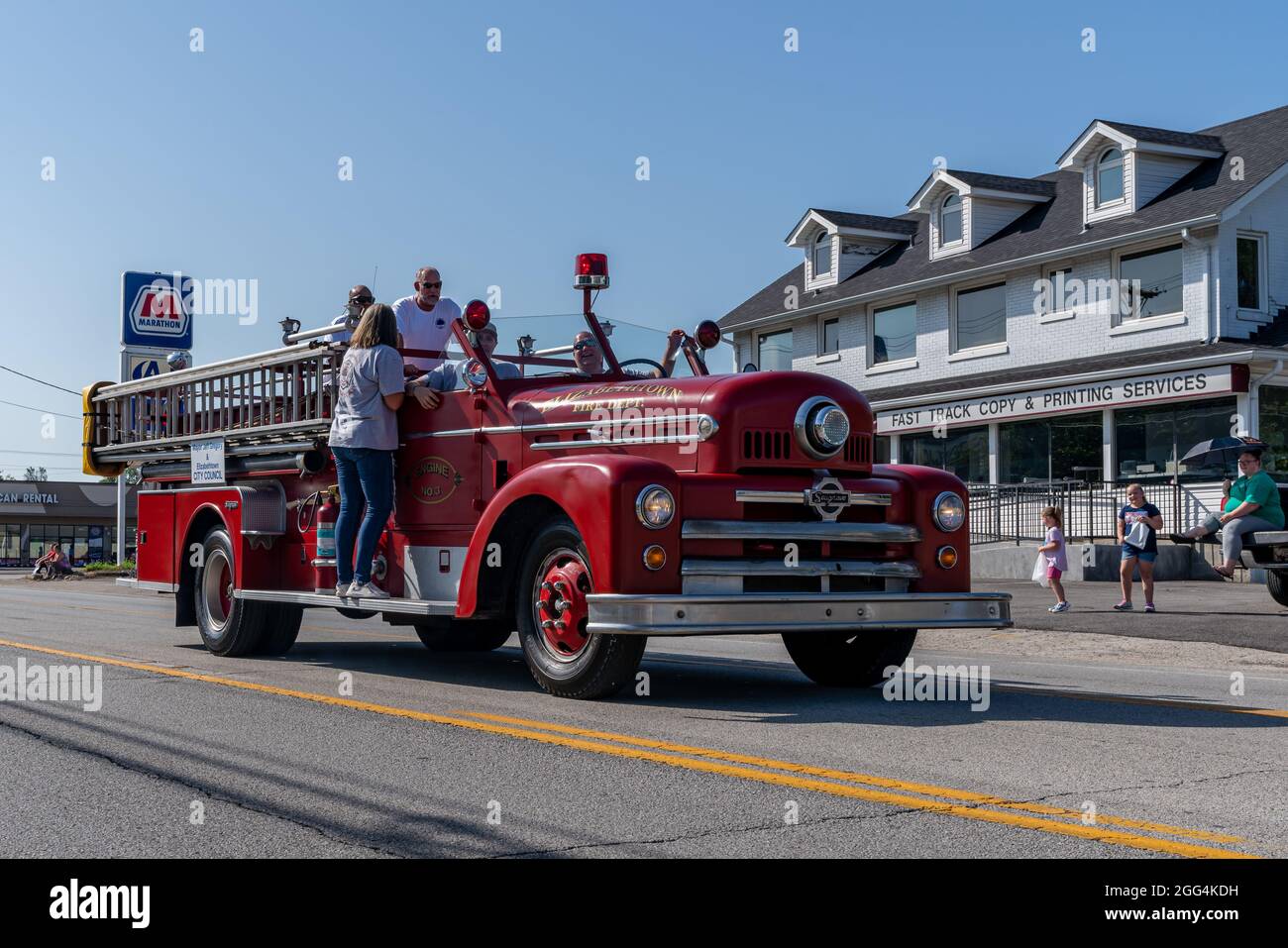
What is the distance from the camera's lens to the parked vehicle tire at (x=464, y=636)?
1140 centimetres

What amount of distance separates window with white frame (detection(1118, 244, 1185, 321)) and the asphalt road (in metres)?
19.5

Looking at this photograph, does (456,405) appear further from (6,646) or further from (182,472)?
(6,646)

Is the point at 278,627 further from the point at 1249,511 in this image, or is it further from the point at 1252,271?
the point at 1252,271

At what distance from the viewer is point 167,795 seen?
17.8 feet

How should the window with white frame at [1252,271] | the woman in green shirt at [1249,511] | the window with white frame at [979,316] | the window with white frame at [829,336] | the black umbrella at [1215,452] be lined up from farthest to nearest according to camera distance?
the window with white frame at [829,336] → the window with white frame at [979,316] → the window with white frame at [1252,271] → the black umbrella at [1215,452] → the woman in green shirt at [1249,511]

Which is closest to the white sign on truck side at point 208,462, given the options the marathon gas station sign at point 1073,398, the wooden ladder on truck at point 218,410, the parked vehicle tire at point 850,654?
the wooden ladder on truck at point 218,410

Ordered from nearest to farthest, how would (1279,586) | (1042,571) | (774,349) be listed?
(1279,586) < (1042,571) < (774,349)

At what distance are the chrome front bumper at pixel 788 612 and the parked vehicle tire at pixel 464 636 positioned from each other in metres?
4.21

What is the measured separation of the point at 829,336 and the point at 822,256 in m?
→ 2.31

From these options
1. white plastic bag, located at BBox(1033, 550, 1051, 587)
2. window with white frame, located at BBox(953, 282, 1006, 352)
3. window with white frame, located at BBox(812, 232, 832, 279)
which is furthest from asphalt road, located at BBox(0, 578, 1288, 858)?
window with white frame, located at BBox(812, 232, 832, 279)

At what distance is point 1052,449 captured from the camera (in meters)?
30.4
